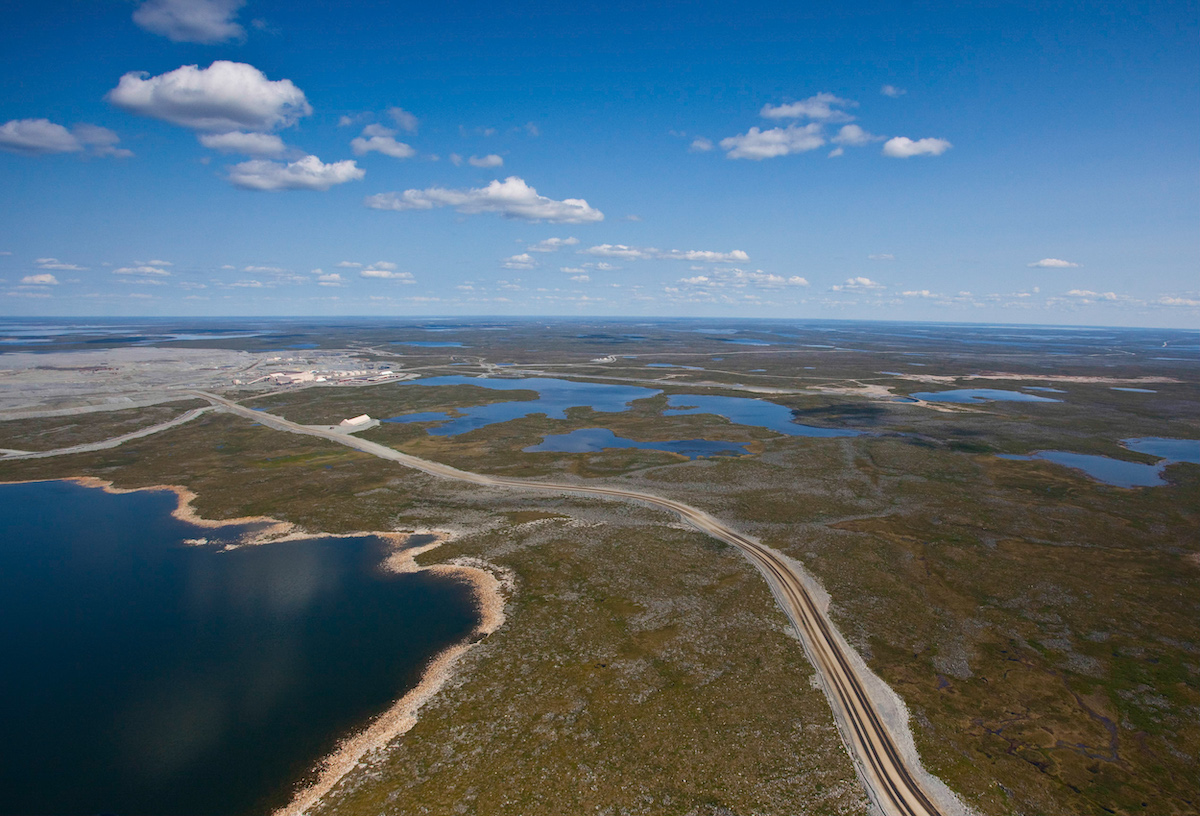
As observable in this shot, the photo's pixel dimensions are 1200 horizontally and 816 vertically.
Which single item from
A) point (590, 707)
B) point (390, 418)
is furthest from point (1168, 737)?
point (390, 418)

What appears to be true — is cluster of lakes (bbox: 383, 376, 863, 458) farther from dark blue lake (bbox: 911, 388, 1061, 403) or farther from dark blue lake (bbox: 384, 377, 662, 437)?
dark blue lake (bbox: 911, 388, 1061, 403)

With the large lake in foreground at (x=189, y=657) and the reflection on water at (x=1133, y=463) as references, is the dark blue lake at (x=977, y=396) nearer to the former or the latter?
the reflection on water at (x=1133, y=463)

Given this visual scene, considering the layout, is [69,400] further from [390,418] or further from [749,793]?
[749,793]

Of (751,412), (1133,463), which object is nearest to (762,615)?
(1133,463)

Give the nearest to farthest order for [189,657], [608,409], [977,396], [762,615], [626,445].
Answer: [189,657]
[762,615]
[626,445]
[608,409]
[977,396]

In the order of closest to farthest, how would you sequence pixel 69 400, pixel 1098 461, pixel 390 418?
pixel 1098 461, pixel 390 418, pixel 69 400

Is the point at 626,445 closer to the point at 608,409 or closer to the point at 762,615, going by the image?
A: the point at 608,409
